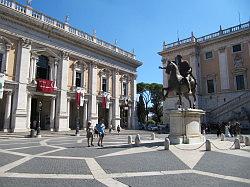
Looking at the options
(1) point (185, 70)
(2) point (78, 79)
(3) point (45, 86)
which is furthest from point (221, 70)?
(3) point (45, 86)

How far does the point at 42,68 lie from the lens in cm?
3117

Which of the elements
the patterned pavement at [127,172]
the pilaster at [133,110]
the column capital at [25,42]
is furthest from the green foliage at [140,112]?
the patterned pavement at [127,172]

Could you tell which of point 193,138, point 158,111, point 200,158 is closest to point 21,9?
point 193,138

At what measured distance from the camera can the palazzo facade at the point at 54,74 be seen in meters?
26.8

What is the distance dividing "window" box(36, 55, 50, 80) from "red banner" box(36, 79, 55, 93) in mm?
1691

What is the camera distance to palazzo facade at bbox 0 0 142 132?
26.8 metres

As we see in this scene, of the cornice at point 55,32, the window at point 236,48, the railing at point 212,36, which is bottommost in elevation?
the cornice at point 55,32

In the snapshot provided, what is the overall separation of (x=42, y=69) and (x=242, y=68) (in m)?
30.4

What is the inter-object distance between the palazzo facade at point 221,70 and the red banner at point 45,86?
736 inches

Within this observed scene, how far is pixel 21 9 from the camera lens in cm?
2842

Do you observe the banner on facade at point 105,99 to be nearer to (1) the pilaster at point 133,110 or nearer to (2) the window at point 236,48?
(1) the pilaster at point 133,110

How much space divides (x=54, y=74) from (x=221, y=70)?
89.7 feet

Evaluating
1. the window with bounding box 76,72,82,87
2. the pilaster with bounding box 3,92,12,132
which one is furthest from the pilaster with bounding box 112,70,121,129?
the pilaster with bounding box 3,92,12,132

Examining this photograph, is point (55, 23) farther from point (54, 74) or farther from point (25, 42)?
point (54, 74)
